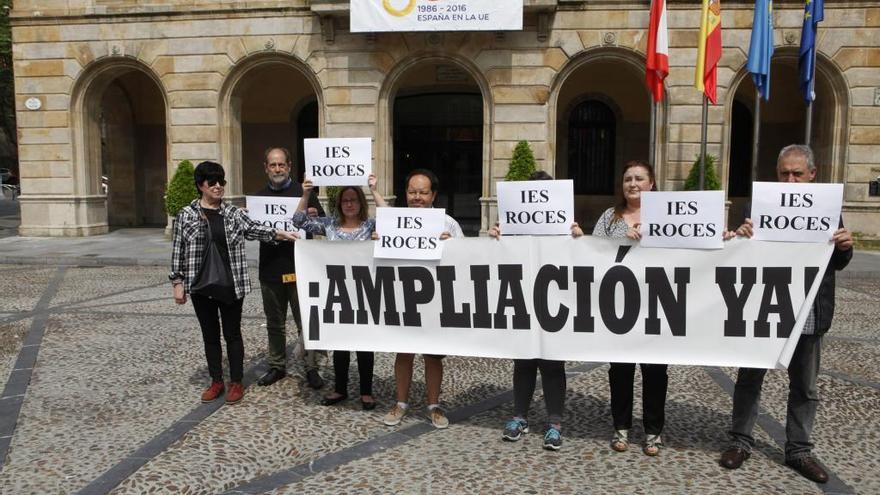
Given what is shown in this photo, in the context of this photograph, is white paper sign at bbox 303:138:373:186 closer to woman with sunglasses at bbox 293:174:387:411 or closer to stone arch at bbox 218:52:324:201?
woman with sunglasses at bbox 293:174:387:411

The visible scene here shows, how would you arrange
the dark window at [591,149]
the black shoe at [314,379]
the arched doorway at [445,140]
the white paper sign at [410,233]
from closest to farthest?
the white paper sign at [410,233], the black shoe at [314,379], the dark window at [591,149], the arched doorway at [445,140]

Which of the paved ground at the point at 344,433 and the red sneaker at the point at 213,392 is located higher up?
the red sneaker at the point at 213,392

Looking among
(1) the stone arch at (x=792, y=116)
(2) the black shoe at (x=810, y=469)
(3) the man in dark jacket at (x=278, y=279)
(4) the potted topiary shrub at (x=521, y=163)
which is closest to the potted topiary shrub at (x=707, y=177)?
(1) the stone arch at (x=792, y=116)

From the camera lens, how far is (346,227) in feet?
16.3

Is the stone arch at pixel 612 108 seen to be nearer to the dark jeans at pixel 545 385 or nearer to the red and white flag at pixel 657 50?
the red and white flag at pixel 657 50

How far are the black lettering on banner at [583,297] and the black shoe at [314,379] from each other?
2.30 meters

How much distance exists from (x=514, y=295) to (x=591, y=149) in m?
16.5

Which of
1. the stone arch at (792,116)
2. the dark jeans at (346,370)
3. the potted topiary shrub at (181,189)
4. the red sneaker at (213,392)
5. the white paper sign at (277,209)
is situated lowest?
the red sneaker at (213,392)

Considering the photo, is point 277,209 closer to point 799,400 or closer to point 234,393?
point 234,393

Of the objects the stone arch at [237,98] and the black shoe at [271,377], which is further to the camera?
the stone arch at [237,98]

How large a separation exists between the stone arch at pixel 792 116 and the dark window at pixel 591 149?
357 centimetres

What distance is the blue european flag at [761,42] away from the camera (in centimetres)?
1409

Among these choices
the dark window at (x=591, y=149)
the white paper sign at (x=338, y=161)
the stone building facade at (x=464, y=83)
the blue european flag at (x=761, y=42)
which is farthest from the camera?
the dark window at (x=591, y=149)

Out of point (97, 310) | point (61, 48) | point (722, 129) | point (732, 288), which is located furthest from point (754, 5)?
point (61, 48)
